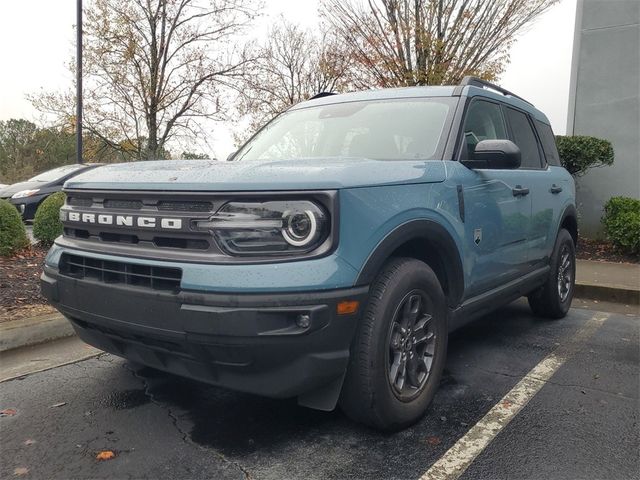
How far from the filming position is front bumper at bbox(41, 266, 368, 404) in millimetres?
2145

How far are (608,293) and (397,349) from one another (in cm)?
482

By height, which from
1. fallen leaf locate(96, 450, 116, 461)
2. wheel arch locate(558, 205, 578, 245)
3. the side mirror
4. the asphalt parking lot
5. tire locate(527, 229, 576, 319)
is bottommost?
fallen leaf locate(96, 450, 116, 461)

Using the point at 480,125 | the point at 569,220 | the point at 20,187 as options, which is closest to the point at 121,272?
the point at 480,125

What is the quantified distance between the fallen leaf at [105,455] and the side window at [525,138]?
11.5ft

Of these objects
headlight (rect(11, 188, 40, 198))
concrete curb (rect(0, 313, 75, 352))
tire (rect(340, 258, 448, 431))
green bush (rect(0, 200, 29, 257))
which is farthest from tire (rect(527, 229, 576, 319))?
headlight (rect(11, 188, 40, 198))

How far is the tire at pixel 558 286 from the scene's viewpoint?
4.91m

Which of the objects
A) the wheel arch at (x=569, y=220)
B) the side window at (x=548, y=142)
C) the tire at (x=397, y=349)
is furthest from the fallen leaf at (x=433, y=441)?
the side window at (x=548, y=142)

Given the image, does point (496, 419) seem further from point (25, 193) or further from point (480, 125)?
point (25, 193)

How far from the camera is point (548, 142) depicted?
5.07 metres

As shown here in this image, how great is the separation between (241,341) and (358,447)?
2.92ft

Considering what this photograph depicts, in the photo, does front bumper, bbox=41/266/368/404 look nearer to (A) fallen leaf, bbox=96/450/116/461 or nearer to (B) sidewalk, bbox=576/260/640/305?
(A) fallen leaf, bbox=96/450/116/461

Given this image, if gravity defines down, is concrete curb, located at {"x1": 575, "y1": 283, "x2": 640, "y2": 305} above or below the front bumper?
below

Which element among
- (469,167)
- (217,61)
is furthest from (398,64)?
(469,167)

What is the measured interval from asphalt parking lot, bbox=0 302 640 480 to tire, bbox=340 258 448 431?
0.18 meters
